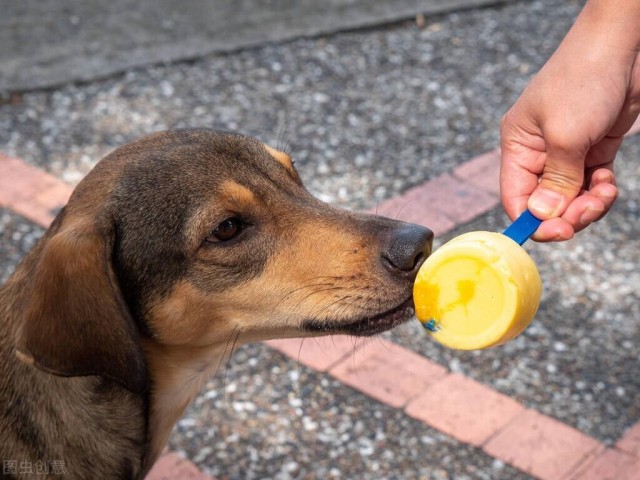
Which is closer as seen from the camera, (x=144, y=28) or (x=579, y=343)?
(x=579, y=343)

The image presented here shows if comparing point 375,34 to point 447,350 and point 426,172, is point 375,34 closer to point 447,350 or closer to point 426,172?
point 426,172

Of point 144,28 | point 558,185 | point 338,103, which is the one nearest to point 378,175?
point 338,103

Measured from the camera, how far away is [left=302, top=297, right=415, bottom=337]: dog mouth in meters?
3.34

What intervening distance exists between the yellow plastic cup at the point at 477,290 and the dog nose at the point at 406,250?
79mm

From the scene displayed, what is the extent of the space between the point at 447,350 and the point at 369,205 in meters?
1.53

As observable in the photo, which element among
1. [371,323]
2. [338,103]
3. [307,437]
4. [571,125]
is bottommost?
[338,103]

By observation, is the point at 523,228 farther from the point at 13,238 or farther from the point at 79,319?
the point at 13,238

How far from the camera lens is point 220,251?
11.1 feet

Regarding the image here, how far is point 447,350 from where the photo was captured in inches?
212

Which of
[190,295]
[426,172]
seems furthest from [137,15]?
[190,295]

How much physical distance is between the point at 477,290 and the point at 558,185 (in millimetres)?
568

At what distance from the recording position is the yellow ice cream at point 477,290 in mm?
3121

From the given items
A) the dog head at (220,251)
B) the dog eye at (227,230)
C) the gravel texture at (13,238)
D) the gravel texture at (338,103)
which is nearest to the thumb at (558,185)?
the dog head at (220,251)

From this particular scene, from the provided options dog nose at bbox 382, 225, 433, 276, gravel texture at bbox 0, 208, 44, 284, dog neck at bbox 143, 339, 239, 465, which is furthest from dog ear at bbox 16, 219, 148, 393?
gravel texture at bbox 0, 208, 44, 284
